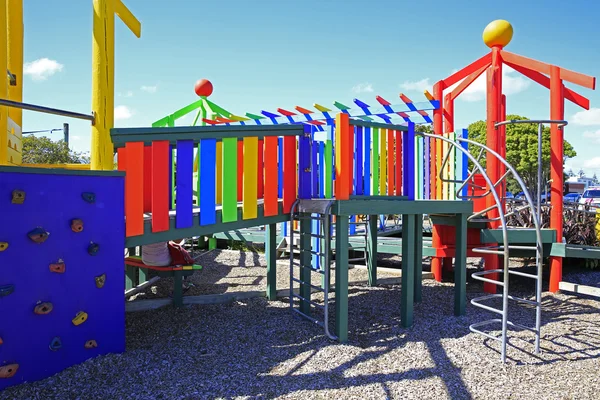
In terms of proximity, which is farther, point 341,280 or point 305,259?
point 305,259

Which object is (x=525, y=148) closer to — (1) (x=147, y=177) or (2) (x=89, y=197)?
Answer: (1) (x=147, y=177)

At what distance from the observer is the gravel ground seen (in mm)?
3439

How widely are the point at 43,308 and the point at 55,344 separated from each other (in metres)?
0.30

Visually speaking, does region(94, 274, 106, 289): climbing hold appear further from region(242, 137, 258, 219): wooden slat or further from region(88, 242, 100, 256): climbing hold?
region(242, 137, 258, 219): wooden slat

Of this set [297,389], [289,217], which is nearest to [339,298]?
[289,217]

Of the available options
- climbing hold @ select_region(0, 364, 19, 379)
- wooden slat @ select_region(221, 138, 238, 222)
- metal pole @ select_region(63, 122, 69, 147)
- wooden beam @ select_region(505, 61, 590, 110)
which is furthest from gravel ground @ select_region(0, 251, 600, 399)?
metal pole @ select_region(63, 122, 69, 147)

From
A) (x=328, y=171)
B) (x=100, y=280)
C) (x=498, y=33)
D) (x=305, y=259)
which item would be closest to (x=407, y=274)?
(x=305, y=259)

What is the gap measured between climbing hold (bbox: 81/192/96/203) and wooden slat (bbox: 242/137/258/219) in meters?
1.53

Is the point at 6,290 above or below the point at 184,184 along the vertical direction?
below

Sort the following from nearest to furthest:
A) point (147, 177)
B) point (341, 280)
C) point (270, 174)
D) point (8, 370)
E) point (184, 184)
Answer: point (8, 370)
point (184, 184)
point (341, 280)
point (270, 174)
point (147, 177)

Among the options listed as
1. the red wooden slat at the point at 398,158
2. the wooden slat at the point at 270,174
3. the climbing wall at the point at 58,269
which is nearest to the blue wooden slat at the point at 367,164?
the red wooden slat at the point at 398,158

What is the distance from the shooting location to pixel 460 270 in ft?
19.0

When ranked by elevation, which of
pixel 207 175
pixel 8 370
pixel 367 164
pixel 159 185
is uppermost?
pixel 367 164

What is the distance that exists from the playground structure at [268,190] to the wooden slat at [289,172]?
2 centimetres
